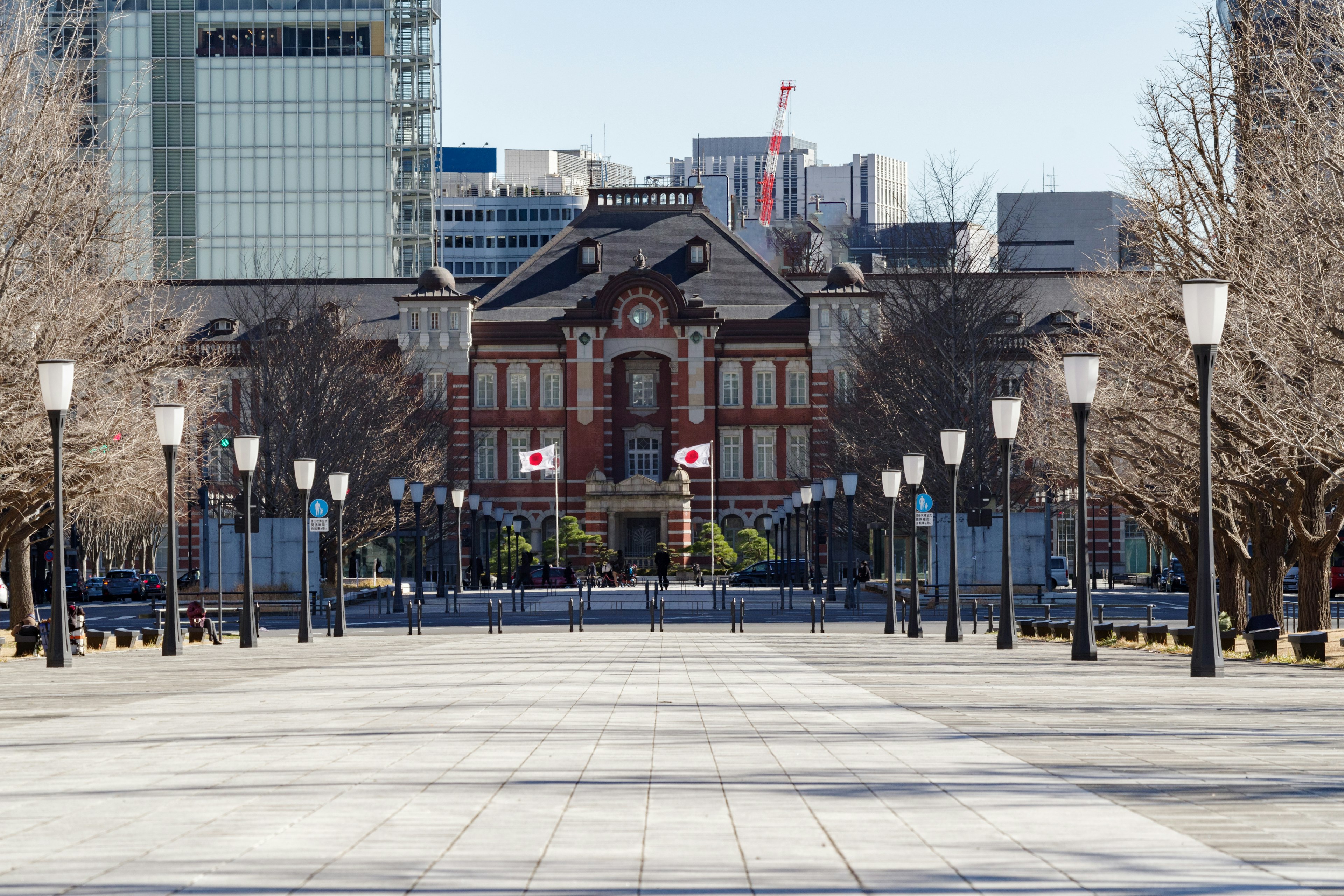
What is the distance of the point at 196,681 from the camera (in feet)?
66.7

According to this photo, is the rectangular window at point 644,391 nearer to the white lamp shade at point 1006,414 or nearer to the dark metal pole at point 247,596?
the dark metal pole at point 247,596

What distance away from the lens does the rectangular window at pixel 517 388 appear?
88.2 meters

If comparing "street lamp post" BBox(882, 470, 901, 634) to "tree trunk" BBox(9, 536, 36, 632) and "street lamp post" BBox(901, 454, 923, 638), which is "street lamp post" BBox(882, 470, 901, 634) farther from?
"tree trunk" BBox(9, 536, 36, 632)

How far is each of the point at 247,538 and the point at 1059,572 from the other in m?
46.9

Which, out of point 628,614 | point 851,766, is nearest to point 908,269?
point 628,614

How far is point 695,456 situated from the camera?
77562 mm

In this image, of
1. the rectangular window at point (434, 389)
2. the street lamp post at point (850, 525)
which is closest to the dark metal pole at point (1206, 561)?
the street lamp post at point (850, 525)

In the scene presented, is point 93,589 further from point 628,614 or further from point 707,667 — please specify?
point 707,667

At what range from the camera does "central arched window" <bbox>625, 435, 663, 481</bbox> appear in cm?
8925

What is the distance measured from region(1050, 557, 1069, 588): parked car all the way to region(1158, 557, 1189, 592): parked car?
4.18 metres

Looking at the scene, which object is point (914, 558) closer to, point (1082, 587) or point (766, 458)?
point (1082, 587)

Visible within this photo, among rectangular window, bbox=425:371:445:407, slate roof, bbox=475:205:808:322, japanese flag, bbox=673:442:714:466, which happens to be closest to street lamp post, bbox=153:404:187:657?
rectangular window, bbox=425:371:445:407

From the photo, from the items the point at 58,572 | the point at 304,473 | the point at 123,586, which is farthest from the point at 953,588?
the point at 123,586

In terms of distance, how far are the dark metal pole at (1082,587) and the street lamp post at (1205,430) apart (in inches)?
149
